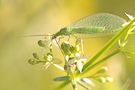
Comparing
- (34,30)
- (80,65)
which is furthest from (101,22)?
(34,30)

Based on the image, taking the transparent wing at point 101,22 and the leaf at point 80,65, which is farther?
the transparent wing at point 101,22

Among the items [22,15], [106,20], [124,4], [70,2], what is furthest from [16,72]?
[106,20]

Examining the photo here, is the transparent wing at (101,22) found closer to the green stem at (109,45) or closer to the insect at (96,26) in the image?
the insect at (96,26)

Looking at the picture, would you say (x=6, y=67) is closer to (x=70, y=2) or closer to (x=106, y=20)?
(x=70, y=2)

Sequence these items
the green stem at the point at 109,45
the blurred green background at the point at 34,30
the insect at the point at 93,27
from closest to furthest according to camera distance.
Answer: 1. the green stem at the point at 109,45
2. the insect at the point at 93,27
3. the blurred green background at the point at 34,30

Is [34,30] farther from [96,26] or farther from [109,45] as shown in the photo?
[109,45]

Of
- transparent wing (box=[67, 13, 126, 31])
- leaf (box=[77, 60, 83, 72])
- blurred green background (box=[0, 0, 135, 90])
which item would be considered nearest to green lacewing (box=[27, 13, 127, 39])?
transparent wing (box=[67, 13, 126, 31])

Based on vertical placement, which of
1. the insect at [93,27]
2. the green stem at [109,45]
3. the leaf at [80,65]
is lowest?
the leaf at [80,65]

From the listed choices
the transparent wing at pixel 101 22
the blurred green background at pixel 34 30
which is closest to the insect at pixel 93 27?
the transparent wing at pixel 101 22
